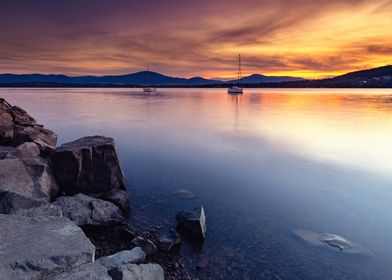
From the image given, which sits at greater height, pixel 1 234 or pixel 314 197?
pixel 1 234

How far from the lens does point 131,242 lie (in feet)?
26.3

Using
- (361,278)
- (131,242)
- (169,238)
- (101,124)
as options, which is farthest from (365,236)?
(101,124)

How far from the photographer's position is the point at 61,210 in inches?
316

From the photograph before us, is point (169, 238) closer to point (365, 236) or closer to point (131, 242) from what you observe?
point (131, 242)

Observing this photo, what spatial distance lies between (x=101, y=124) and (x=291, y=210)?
27779mm

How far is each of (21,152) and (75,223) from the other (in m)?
4.26

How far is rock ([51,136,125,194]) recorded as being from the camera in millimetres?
10609

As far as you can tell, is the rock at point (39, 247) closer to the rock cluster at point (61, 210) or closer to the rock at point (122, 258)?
the rock cluster at point (61, 210)

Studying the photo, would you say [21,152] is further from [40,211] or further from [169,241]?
[169,241]

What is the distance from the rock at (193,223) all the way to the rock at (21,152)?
5.60m

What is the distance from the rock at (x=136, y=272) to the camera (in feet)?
17.6

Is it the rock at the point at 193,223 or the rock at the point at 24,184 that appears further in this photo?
the rock at the point at 193,223

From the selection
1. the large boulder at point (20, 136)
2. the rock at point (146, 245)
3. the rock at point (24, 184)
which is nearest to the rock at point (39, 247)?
the rock at point (24, 184)

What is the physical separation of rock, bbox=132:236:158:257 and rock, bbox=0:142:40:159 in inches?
200
